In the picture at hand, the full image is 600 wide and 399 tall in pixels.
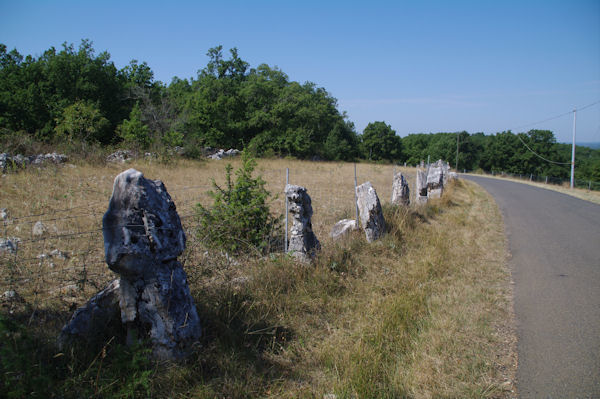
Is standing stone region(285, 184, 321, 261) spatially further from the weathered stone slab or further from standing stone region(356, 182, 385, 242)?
standing stone region(356, 182, 385, 242)

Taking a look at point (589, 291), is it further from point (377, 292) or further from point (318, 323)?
point (318, 323)

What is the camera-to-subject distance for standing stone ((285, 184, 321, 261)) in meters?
5.61

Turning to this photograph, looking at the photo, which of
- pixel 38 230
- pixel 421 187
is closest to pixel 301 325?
pixel 38 230

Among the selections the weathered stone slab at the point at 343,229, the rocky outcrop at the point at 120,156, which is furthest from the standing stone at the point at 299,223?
the rocky outcrop at the point at 120,156

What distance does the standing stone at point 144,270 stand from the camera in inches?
114

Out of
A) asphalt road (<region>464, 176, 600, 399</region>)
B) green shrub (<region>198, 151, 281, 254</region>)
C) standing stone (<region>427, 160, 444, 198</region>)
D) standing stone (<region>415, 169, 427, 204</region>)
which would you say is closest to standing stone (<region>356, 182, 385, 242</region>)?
green shrub (<region>198, 151, 281, 254</region>)

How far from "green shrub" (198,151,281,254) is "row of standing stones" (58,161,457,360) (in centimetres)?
220

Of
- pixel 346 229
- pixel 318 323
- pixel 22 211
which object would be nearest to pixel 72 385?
pixel 318 323

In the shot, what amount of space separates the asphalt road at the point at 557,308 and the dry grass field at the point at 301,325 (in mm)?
210

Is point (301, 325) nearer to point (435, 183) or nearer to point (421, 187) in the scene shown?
point (421, 187)

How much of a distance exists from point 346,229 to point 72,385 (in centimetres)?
540

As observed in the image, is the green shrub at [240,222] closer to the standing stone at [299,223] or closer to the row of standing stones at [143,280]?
the standing stone at [299,223]

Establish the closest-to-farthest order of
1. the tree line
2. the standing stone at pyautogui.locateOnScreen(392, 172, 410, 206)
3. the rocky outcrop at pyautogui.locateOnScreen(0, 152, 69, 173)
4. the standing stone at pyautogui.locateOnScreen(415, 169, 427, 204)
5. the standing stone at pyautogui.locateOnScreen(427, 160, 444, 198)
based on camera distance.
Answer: the standing stone at pyautogui.locateOnScreen(392, 172, 410, 206) → the standing stone at pyautogui.locateOnScreen(415, 169, 427, 204) → the rocky outcrop at pyautogui.locateOnScreen(0, 152, 69, 173) → the standing stone at pyautogui.locateOnScreen(427, 160, 444, 198) → the tree line

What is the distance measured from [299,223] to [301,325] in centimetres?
186
